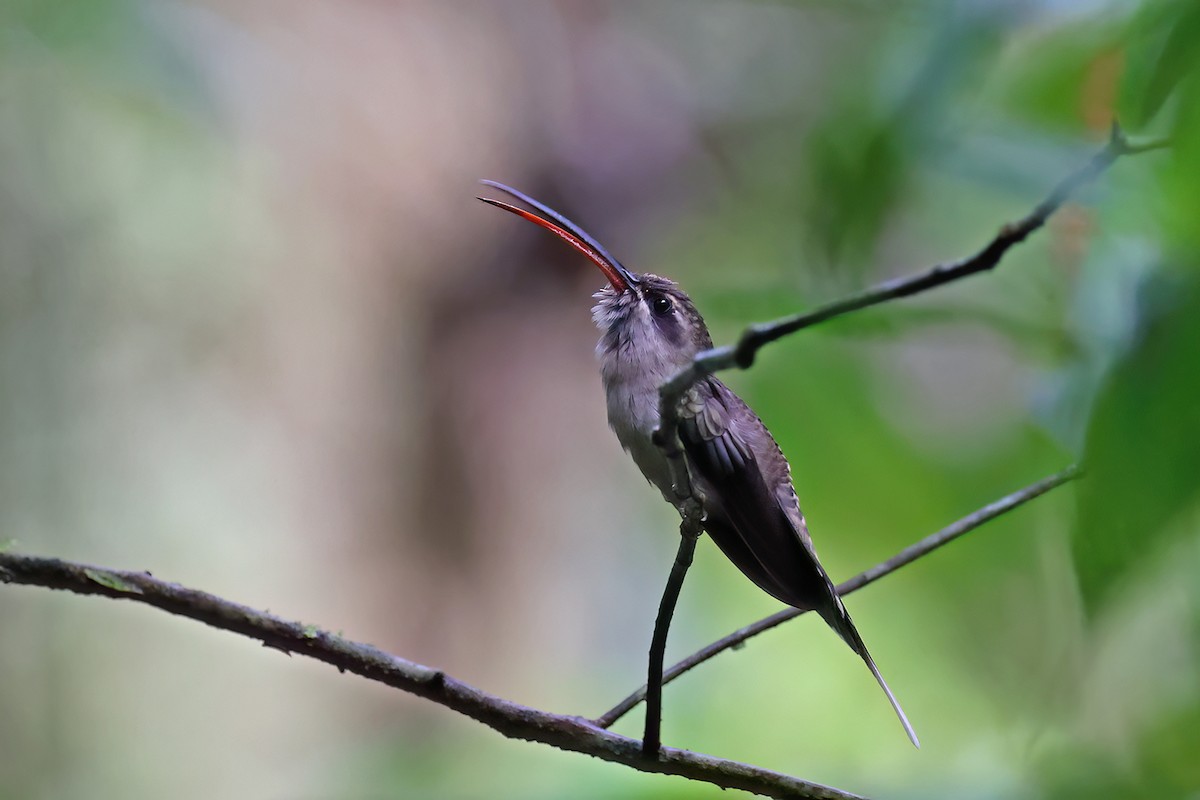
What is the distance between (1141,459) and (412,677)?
682 millimetres

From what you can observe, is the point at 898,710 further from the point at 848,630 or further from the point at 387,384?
the point at 387,384

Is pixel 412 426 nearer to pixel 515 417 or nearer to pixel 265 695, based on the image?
pixel 515 417

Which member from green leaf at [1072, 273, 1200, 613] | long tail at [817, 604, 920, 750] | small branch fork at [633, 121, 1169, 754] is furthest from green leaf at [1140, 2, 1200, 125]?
long tail at [817, 604, 920, 750]

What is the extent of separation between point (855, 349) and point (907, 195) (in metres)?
0.93

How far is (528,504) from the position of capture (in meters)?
3.81

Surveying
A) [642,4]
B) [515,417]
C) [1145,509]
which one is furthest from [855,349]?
[642,4]

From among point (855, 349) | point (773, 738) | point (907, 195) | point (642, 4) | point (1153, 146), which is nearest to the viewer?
point (1153, 146)

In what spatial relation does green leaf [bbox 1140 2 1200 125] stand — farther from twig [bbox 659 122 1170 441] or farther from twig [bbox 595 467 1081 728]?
twig [bbox 595 467 1081 728]

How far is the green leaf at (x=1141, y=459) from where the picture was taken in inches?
26.7

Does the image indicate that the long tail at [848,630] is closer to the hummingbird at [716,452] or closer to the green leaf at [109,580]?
the hummingbird at [716,452]

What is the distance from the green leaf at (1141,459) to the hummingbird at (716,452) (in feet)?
1.23

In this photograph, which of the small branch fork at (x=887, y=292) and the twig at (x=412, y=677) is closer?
the small branch fork at (x=887, y=292)

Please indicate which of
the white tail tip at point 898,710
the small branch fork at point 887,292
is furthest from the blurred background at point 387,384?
the small branch fork at point 887,292

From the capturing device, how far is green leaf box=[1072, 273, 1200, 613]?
2.22 feet
